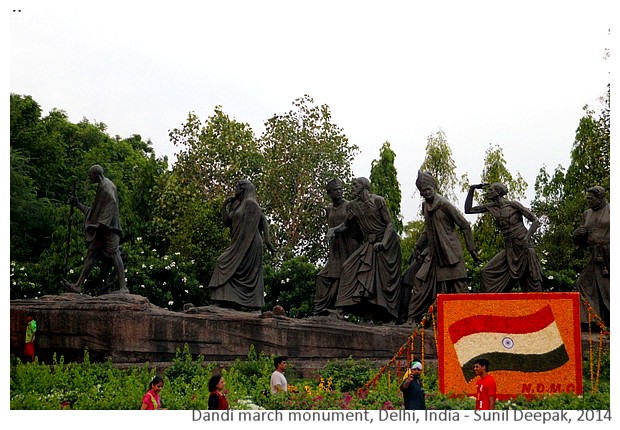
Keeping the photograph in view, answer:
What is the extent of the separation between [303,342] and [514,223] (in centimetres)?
409

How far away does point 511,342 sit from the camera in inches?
482

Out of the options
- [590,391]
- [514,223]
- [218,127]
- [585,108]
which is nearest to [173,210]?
[218,127]

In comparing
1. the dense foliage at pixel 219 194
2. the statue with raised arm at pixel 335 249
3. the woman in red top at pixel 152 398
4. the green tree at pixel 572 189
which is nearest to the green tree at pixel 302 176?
the dense foliage at pixel 219 194

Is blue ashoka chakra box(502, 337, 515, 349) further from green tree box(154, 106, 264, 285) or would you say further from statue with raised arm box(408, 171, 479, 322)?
green tree box(154, 106, 264, 285)

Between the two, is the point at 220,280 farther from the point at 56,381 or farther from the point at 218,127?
the point at 218,127

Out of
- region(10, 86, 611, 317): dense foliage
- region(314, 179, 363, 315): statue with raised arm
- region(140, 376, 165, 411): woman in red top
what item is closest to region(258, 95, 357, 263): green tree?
region(10, 86, 611, 317): dense foliage

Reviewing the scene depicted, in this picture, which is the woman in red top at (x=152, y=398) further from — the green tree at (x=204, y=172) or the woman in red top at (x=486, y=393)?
the green tree at (x=204, y=172)

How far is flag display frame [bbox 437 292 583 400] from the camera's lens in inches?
476

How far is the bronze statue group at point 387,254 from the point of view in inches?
631

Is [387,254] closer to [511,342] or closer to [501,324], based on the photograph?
[501,324]

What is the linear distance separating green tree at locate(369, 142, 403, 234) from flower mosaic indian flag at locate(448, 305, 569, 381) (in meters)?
19.9

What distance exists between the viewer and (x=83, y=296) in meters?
15.5

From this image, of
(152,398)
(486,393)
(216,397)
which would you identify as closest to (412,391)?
(486,393)

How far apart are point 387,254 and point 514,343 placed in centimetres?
474
